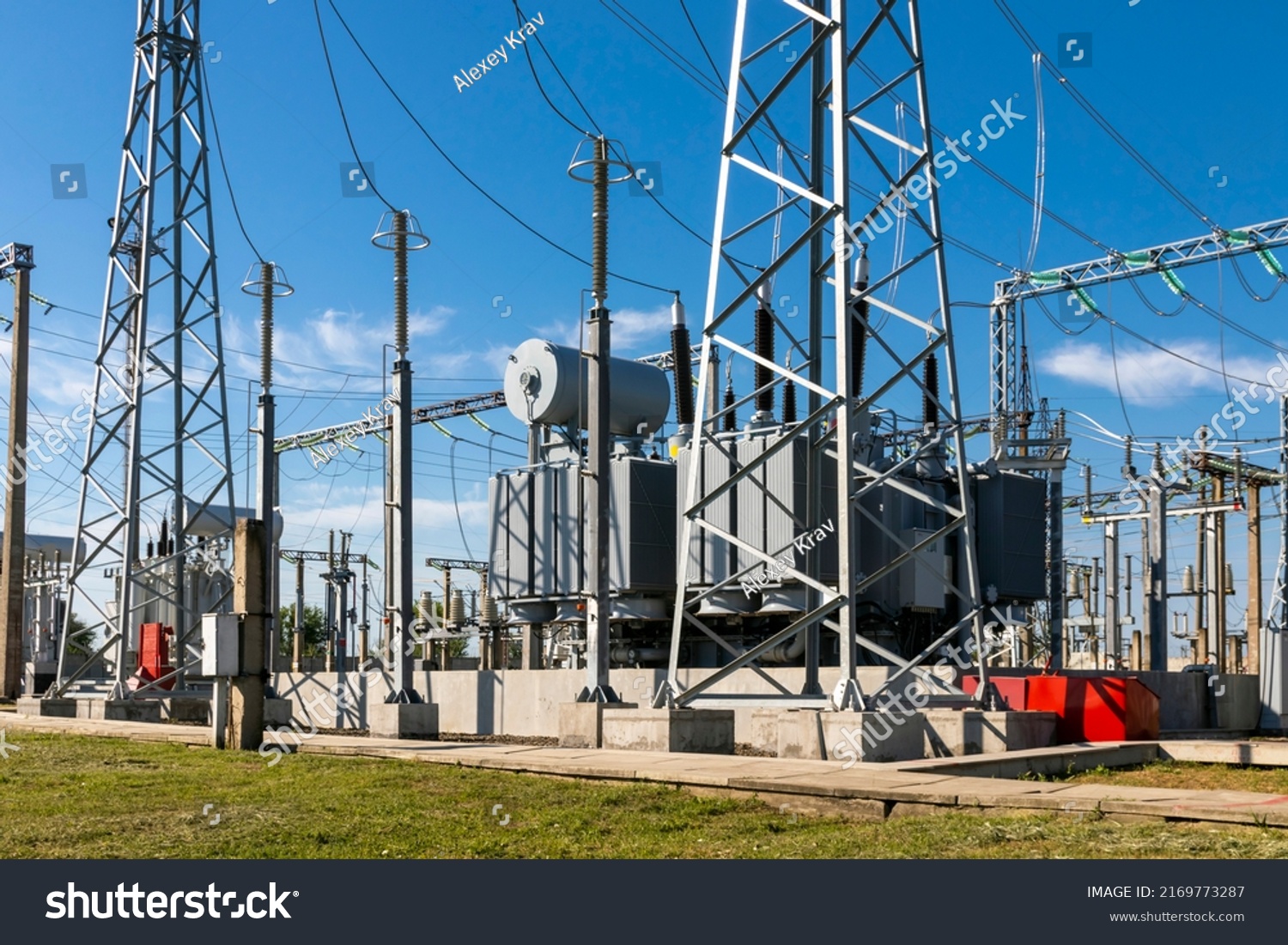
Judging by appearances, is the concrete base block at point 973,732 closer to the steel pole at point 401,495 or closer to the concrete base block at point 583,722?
the concrete base block at point 583,722

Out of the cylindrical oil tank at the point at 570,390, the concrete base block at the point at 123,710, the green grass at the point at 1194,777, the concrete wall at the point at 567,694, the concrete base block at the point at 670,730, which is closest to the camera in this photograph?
the green grass at the point at 1194,777

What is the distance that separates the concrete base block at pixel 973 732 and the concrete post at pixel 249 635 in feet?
28.3

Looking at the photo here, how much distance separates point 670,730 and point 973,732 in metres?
3.51

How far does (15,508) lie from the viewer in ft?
118

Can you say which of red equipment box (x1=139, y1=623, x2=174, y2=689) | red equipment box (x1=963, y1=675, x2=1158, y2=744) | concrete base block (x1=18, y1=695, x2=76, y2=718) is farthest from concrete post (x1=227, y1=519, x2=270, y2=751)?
red equipment box (x1=139, y1=623, x2=174, y2=689)

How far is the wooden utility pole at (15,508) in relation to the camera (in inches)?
1389

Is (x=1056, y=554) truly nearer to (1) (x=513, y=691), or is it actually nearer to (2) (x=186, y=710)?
(1) (x=513, y=691)

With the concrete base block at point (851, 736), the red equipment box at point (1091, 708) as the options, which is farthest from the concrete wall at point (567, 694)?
the concrete base block at point (851, 736)

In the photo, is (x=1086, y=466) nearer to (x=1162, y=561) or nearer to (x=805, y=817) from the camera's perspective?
(x=1162, y=561)

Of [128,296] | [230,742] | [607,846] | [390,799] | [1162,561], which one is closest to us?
[607,846]

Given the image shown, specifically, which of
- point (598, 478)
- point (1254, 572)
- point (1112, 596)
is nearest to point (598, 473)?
point (598, 478)
